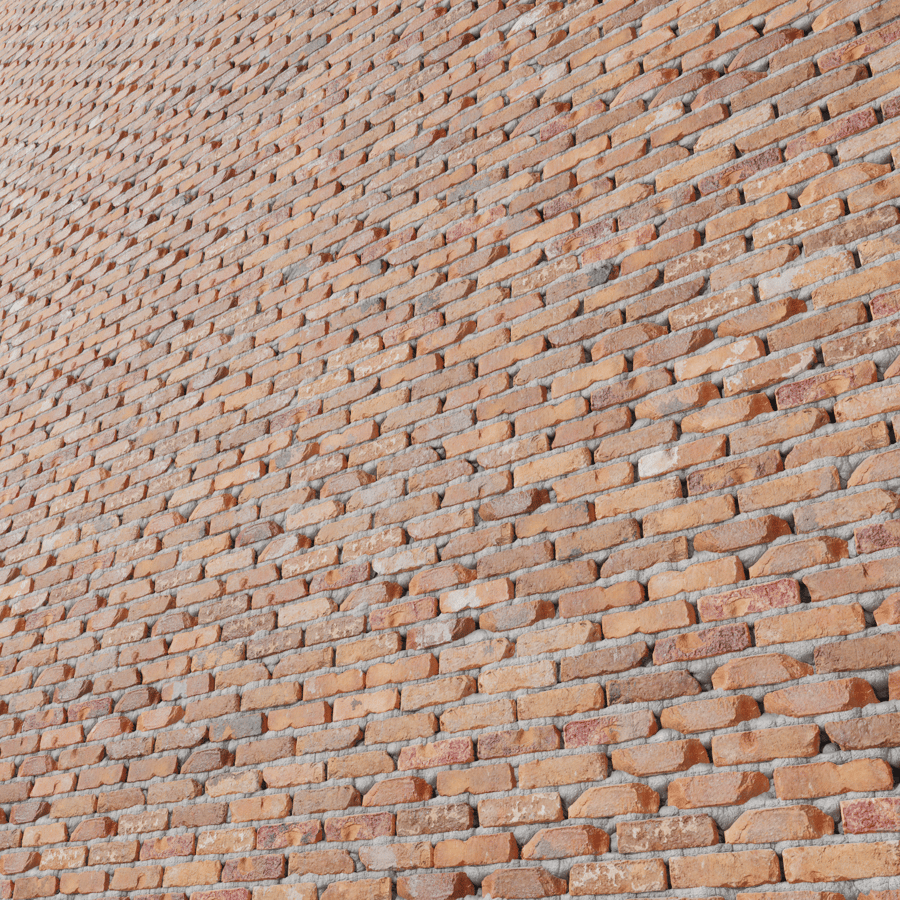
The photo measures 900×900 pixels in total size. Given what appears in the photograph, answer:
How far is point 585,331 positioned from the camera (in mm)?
1969

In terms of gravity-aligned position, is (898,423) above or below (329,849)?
above

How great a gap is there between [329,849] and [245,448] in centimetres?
120

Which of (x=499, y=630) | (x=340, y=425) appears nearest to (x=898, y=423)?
(x=499, y=630)

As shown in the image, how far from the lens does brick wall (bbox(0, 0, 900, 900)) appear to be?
1504mm

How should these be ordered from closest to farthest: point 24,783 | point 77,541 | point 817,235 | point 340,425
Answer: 1. point 817,235
2. point 340,425
3. point 24,783
4. point 77,541

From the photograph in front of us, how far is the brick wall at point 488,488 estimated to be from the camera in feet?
4.93

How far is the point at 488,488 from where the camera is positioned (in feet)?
6.43

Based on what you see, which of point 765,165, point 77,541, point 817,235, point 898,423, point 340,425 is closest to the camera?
point 898,423

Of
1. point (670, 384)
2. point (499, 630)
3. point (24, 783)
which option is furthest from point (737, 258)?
point (24, 783)

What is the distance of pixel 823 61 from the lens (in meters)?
1.89

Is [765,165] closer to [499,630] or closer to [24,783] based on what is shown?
[499,630]

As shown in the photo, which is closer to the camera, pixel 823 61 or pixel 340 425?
pixel 823 61

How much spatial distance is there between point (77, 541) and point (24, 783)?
78cm

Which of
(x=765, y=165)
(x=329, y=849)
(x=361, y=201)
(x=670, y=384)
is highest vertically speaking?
(x=361, y=201)
